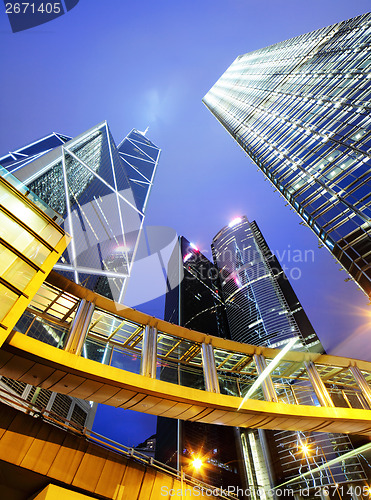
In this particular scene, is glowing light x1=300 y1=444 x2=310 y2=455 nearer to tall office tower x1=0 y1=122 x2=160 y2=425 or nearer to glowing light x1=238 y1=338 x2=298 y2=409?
glowing light x1=238 y1=338 x2=298 y2=409

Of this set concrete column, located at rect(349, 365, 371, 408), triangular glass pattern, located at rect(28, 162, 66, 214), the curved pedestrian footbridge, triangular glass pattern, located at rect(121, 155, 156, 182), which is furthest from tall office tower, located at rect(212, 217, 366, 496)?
triangular glass pattern, located at rect(121, 155, 156, 182)

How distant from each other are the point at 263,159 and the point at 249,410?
3230 cm

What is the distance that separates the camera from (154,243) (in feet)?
571

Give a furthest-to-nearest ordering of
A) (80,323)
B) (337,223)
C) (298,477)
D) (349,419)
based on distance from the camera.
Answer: (298,477), (337,223), (349,419), (80,323)

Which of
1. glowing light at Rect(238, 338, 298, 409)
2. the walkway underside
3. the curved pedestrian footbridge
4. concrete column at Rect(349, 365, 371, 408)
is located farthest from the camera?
concrete column at Rect(349, 365, 371, 408)

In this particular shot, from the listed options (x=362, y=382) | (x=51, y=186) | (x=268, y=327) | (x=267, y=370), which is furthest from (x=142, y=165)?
(x=362, y=382)

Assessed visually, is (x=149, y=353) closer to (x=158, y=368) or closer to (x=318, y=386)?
(x=158, y=368)

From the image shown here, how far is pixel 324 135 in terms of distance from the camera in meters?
27.2

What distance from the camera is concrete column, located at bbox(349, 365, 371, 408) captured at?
550 inches

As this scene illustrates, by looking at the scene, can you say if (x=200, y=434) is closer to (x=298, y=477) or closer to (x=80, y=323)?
(x=298, y=477)

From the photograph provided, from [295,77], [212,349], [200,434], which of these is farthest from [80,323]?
[295,77]

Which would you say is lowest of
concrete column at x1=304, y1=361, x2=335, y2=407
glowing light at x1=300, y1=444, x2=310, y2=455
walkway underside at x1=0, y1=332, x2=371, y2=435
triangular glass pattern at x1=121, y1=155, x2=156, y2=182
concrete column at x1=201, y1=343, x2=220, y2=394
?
walkway underside at x1=0, y1=332, x2=371, y2=435

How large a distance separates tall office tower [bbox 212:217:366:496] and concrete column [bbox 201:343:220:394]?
5824 millimetres

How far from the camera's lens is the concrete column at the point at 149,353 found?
1042cm
